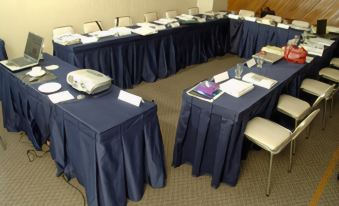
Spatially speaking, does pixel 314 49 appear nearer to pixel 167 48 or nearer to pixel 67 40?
pixel 167 48

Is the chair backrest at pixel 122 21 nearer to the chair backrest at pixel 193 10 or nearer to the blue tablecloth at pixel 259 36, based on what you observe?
the chair backrest at pixel 193 10

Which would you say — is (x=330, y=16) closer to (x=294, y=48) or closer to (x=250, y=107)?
(x=294, y=48)

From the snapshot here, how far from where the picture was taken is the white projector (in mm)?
1826

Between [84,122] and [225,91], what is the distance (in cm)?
108

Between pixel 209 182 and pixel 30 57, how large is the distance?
193 centimetres

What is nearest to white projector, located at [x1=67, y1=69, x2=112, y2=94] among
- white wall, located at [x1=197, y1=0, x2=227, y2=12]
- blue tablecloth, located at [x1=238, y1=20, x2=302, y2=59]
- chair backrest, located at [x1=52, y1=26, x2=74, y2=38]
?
chair backrest, located at [x1=52, y1=26, x2=74, y2=38]

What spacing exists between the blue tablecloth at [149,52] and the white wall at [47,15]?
64 centimetres

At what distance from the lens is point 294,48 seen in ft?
9.03

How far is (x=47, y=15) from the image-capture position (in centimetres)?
343

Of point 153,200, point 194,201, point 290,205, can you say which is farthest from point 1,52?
point 290,205

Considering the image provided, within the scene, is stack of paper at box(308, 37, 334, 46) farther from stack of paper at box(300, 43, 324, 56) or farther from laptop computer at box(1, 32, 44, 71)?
laptop computer at box(1, 32, 44, 71)

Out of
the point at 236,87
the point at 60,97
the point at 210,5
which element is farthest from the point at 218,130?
the point at 210,5

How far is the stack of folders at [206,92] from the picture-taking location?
1.89 m

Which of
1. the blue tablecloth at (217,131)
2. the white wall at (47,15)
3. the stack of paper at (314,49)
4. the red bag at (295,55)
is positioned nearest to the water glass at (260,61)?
the red bag at (295,55)
